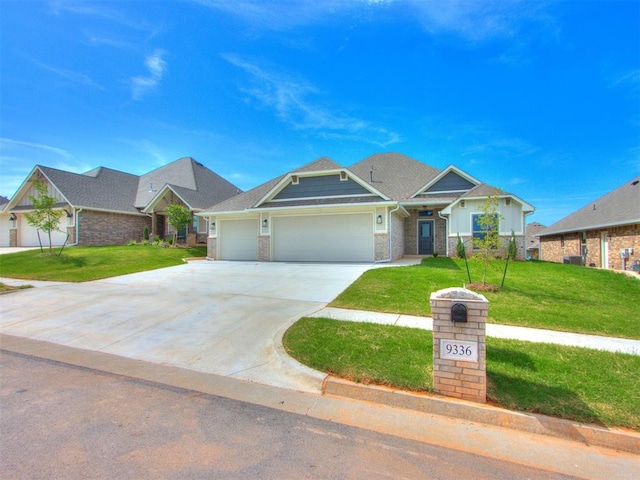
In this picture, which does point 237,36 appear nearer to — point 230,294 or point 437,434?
point 230,294

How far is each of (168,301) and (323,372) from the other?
18.5 ft

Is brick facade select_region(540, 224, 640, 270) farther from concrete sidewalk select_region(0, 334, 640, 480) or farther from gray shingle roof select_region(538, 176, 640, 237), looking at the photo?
concrete sidewalk select_region(0, 334, 640, 480)

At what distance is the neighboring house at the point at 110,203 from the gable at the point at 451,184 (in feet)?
51.1

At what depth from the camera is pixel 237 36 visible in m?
11.2

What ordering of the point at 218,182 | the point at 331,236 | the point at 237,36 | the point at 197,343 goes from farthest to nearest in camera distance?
the point at 218,182 < the point at 331,236 < the point at 237,36 < the point at 197,343

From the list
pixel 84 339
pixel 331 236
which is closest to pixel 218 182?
pixel 331 236

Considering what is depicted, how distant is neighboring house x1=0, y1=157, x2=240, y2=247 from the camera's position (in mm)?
21609

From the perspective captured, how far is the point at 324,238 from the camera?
16516 mm

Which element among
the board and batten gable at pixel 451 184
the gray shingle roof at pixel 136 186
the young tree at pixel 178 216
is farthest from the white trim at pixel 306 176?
the gray shingle roof at pixel 136 186

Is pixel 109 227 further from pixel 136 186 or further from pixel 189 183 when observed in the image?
pixel 189 183

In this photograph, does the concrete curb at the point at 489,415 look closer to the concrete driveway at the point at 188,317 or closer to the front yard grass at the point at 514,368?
the front yard grass at the point at 514,368

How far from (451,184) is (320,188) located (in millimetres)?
7804

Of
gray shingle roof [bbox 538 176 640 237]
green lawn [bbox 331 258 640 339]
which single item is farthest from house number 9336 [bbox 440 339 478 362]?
gray shingle roof [bbox 538 176 640 237]

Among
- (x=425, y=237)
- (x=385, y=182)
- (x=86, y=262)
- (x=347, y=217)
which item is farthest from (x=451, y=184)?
(x=86, y=262)
